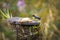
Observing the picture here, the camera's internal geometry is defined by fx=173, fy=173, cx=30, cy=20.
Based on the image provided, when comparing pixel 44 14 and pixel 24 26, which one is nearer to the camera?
pixel 24 26

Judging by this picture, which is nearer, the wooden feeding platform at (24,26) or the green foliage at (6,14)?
the wooden feeding platform at (24,26)

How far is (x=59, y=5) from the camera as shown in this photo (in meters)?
1.47

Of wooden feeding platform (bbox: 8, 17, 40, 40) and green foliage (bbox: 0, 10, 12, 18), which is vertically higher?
green foliage (bbox: 0, 10, 12, 18)

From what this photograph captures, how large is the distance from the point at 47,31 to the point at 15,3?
1.21 feet

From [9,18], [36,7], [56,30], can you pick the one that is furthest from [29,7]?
[56,30]

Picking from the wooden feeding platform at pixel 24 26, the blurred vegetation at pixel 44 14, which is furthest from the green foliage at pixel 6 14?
the wooden feeding platform at pixel 24 26

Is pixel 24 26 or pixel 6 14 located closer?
pixel 24 26

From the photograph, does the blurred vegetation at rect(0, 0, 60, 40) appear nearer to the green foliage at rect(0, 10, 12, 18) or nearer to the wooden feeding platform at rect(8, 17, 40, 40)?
the green foliage at rect(0, 10, 12, 18)

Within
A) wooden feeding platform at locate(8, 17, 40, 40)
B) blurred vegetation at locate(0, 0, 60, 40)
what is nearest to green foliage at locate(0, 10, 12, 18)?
blurred vegetation at locate(0, 0, 60, 40)

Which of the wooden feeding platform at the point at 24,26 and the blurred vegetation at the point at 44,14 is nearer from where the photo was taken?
the wooden feeding platform at the point at 24,26

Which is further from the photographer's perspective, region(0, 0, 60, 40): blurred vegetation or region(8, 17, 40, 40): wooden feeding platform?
region(0, 0, 60, 40): blurred vegetation

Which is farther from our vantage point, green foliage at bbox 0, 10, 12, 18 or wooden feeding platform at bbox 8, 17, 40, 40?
green foliage at bbox 0, 10, 12, 18

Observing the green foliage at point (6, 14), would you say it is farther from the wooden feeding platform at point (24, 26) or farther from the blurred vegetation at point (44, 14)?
the wooden feeding platform at point (24, 26)

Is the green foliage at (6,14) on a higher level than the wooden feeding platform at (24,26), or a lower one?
higher
